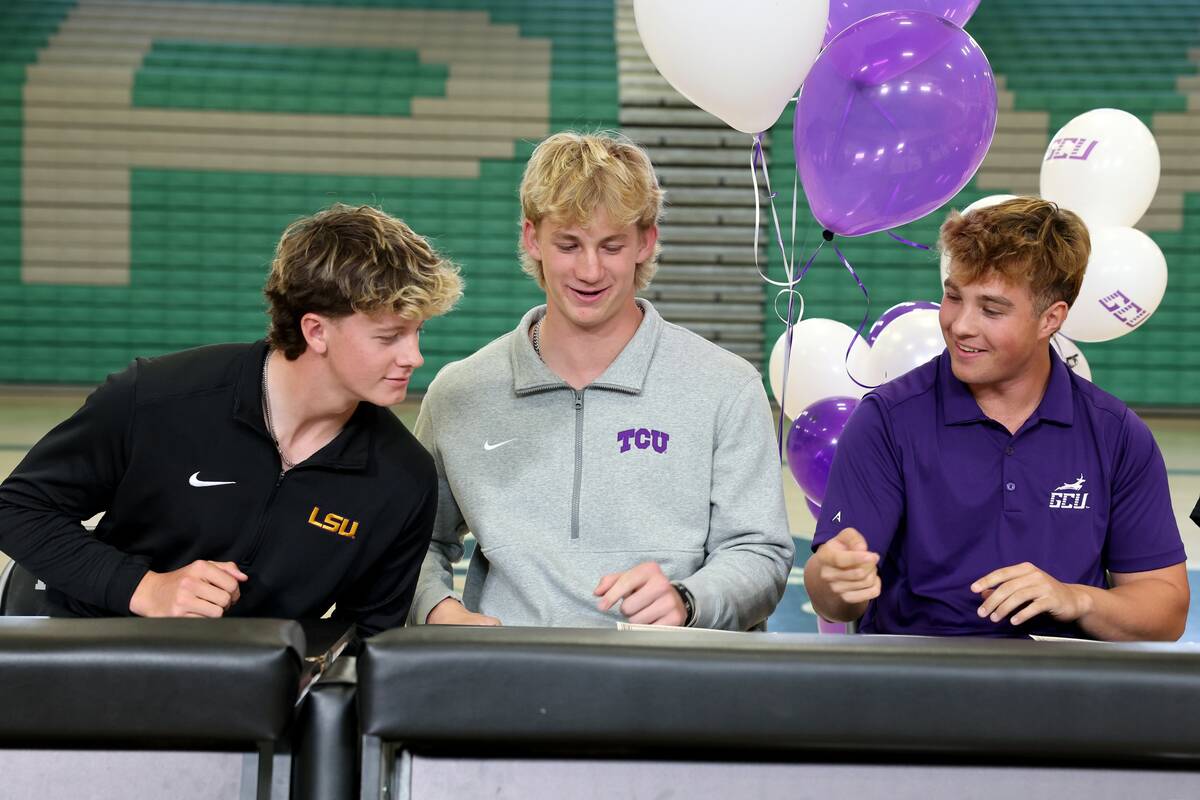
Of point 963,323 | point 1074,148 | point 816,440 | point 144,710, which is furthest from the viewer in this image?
point 1074,148

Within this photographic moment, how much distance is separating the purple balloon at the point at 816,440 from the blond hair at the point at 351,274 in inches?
58.4

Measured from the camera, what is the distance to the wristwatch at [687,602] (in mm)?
1659

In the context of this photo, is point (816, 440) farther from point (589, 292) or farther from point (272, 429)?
point (272, 429)

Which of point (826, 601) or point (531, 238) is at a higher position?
point (531, 238)

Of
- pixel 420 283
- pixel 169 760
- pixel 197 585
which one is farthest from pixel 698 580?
pixel 169 760

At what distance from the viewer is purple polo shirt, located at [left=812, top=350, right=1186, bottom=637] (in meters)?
1.73

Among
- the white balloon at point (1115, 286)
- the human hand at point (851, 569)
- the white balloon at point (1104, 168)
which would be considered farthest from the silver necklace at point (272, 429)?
the white balloon at point (1104, 168)

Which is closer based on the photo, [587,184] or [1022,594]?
[1022,594]

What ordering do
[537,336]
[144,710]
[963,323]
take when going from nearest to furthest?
[144,710], [963,323], [537,336]

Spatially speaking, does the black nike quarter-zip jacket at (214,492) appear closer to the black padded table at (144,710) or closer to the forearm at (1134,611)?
the black padded table at (144,710)

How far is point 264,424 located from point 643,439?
1.87 ft

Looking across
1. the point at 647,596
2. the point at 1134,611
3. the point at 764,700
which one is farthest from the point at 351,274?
the point at 1134,611

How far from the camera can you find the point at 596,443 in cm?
185

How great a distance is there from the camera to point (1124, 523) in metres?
1.75
